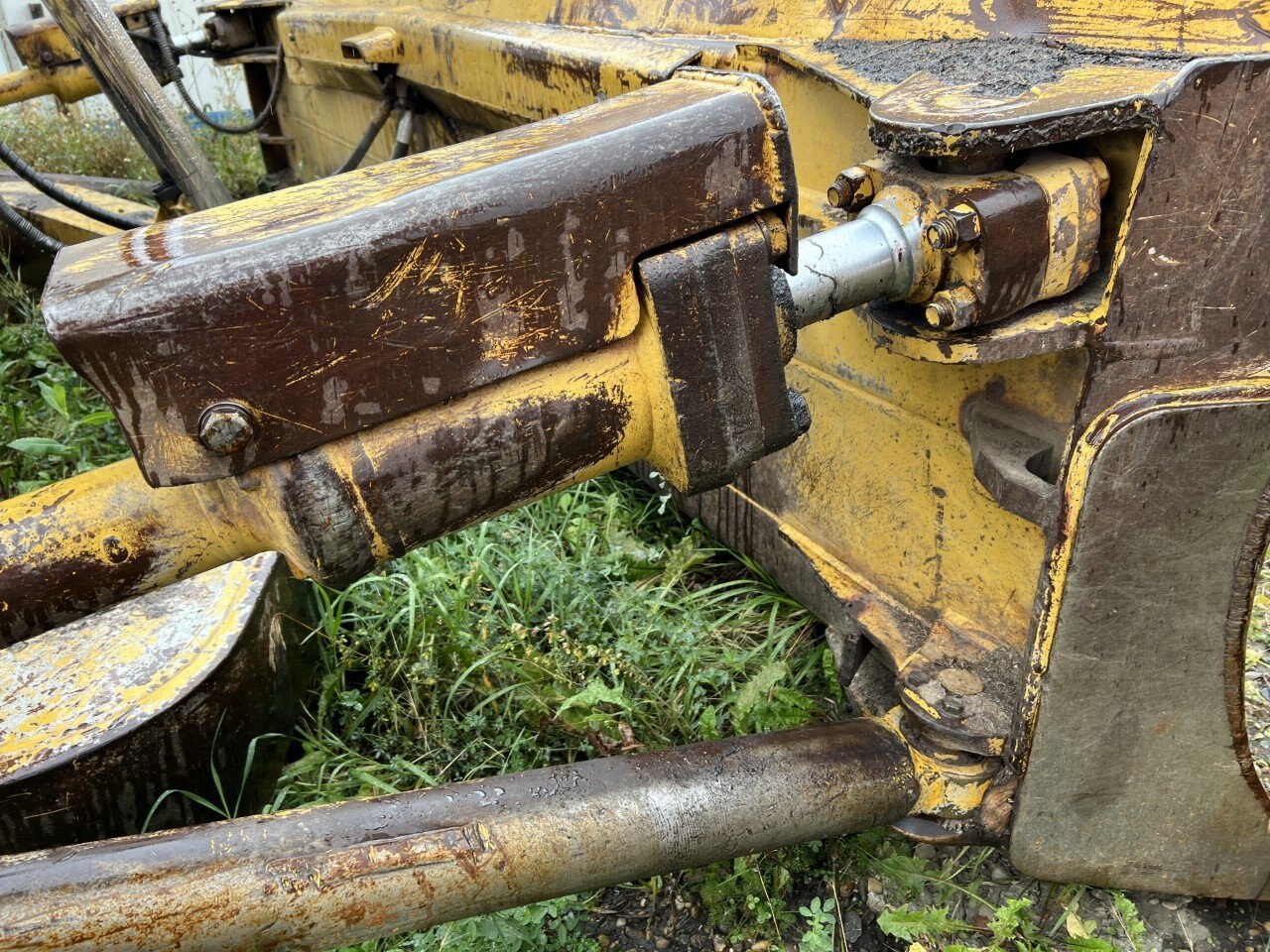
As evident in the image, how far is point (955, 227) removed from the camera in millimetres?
1111

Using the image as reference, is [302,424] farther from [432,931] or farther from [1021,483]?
[432,931]

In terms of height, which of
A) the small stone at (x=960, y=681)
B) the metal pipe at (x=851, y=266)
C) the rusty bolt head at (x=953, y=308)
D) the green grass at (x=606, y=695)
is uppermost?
the metal pipe at (x=851, y=266)

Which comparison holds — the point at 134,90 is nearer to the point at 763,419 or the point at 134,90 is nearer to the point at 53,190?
the point at 53,190

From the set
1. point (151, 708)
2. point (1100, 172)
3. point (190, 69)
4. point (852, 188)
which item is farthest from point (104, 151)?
point (1100, 172)

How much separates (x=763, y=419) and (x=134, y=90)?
1994 millimetres

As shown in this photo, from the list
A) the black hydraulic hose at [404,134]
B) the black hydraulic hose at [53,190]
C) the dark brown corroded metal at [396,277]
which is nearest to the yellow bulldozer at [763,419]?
the dark brown corroded metal at [396,277]

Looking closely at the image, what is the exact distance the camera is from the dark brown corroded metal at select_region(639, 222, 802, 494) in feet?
3.45

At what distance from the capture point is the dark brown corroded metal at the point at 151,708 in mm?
1717

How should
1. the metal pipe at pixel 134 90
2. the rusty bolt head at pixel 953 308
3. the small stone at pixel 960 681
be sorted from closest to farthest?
the rusty bolt head at pixel 953 308
the small stone at pixel 960 681
the metal pipe at pixel 134 90

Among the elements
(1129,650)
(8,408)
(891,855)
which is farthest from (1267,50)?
(8,408)

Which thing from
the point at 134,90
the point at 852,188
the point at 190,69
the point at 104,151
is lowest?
the point at 104,151

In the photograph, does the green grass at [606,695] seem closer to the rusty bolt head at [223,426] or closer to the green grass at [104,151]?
the rusty bolt head at [223,426]

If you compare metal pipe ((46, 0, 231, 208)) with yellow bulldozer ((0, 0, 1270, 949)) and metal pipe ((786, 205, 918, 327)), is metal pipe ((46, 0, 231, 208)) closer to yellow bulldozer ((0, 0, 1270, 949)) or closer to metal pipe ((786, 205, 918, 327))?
yellow bulldozer ((0, 0, 1270, 949))

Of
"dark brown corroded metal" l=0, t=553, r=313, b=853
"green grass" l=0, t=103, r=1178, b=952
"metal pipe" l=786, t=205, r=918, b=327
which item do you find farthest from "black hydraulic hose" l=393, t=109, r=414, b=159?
"metal pipe" l=786, t=205, r=918, b=327
